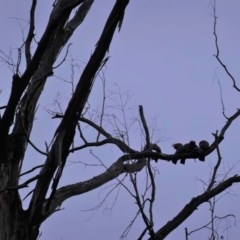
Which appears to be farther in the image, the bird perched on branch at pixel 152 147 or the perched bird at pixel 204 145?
the bird perched on branch at pixel 152 147

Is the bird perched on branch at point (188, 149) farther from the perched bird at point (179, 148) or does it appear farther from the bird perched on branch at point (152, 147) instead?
the bird perched on branch at point (152, 147)

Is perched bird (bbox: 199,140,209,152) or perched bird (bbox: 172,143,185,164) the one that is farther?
perched bird (bbox: 172,143,185,164)

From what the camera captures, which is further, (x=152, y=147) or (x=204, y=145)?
(x=152, y=147)

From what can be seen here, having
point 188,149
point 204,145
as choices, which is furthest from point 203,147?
point 188,149

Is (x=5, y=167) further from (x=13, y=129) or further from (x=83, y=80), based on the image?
→ (x=83, y=80)

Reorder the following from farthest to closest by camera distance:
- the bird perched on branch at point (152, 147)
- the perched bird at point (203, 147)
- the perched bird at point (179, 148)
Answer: the bird perched on branch at point (152, 147) < the perched bird at point (179, 148) < the perched bird at point (203, 147)

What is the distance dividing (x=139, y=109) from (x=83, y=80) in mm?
1588

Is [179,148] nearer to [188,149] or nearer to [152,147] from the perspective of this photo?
[188,149]

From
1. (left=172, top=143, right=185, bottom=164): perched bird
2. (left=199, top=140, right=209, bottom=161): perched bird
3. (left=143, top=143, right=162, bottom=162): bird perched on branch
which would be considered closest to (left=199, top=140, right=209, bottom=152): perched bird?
(left=199, top=140, right=209, bottom=161): perched bird

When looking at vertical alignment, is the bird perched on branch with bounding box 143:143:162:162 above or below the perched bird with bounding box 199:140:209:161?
above

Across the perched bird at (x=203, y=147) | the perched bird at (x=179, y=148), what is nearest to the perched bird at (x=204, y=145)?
the perched bird at (x=203, y=147)

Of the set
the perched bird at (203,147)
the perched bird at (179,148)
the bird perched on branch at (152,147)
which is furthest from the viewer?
the bird perched on branch at (152,147)

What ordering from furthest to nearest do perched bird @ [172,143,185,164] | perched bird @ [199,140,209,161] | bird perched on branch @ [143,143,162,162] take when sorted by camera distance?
bird perched on branch @ [143,143,162,162], perched bird @ [172,143,185,164], perched bird @ [199,140,209,161]

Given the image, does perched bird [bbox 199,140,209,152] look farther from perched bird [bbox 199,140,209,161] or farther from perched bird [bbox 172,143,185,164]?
perched bird [bbox 172,143,185,164]
